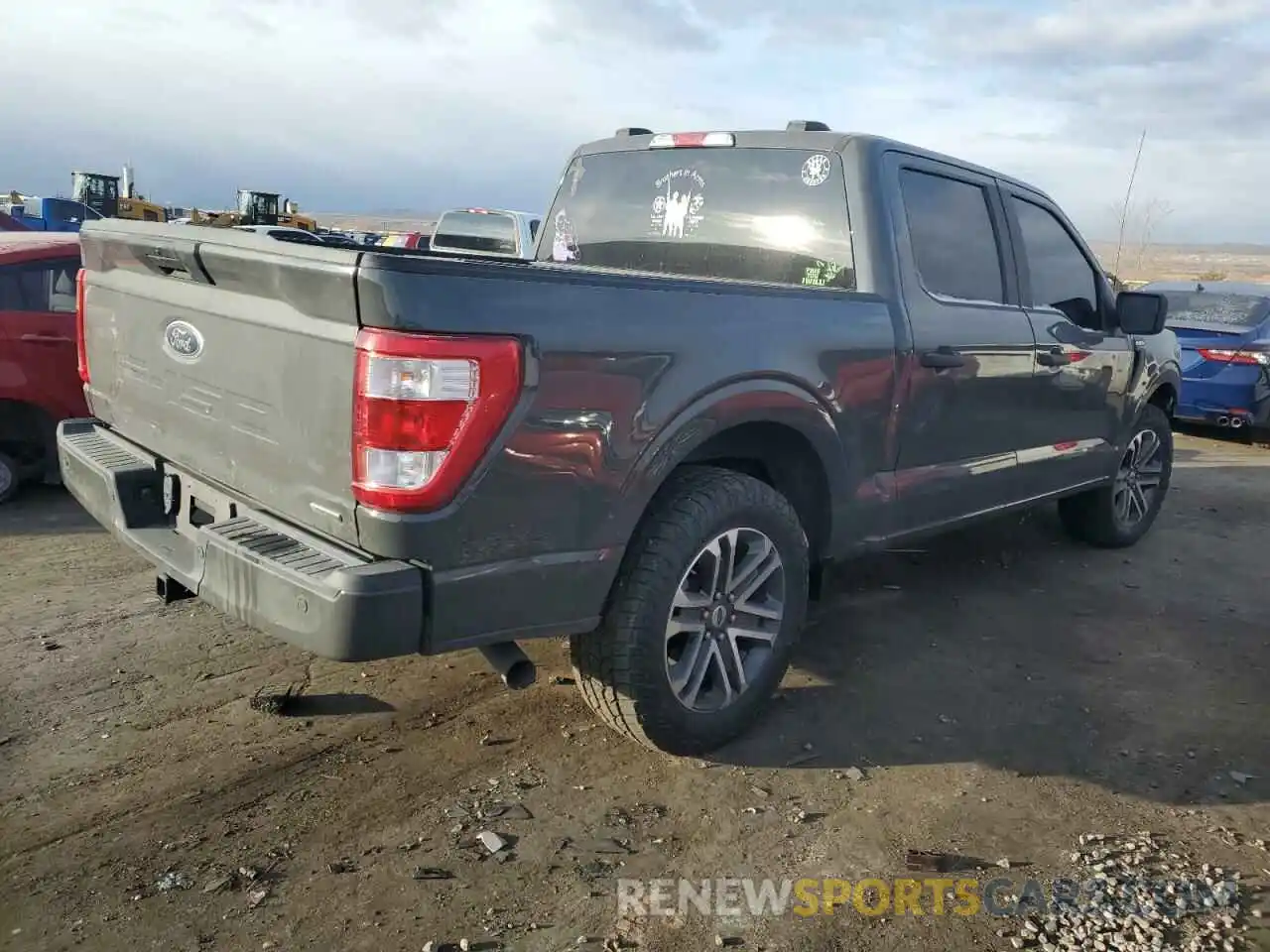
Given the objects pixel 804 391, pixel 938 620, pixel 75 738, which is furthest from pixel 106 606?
pixel 938 620

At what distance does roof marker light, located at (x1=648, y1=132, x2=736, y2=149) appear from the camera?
4.25 meters

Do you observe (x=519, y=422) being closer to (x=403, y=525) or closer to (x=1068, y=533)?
(x=403, y=525)

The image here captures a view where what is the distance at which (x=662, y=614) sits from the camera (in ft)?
9.87

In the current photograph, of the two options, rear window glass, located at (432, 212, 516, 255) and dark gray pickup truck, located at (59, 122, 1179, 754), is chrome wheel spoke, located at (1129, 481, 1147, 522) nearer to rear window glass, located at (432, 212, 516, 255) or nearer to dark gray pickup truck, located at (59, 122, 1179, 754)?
dark gray pickup truck, located at (59, 122, 1179, 754)

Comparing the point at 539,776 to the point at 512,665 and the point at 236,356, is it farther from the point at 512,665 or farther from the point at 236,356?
the point at 236,356

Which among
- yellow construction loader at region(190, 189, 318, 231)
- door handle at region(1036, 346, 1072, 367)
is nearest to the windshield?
yellow construction loader at region(190, 189, 318, 231)

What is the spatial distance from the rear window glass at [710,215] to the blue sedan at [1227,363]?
23.4ft

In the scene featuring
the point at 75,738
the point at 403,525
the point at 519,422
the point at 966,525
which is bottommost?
the point at 75,738

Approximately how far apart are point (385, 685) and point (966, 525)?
99.3 inches

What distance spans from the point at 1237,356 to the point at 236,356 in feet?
31.6

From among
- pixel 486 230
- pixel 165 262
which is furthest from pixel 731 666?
pixel 486 230

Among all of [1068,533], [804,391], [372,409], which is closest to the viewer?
[372,409]

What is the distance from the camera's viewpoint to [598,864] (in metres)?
2.74

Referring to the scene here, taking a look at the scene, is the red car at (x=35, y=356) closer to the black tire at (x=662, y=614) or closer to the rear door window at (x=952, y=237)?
the black tire at (x=662, y=614)
